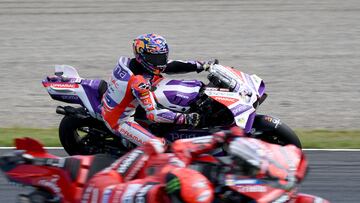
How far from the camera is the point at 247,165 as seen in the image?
510 centimetres

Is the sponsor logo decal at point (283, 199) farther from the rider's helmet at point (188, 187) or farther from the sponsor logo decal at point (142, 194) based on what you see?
the sponsor logo decal at point (142, 194)

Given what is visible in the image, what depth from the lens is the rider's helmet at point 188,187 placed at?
16.0 feet

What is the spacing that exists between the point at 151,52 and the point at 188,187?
3964 millimetres

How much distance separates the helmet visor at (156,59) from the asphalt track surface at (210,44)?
11.6 ft

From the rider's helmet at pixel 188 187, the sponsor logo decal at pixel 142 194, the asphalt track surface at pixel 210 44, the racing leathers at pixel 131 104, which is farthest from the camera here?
the asphalt track surface at pixel 210 44

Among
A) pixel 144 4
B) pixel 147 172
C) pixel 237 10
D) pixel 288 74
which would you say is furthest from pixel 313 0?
pixel 147 172

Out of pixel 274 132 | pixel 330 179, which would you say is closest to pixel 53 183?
pixel 274 132

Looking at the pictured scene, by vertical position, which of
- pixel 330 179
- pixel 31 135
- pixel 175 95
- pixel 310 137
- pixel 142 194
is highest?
pixel 142 194

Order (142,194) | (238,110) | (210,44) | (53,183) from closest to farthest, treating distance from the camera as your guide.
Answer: (142,194) → (53,183) → (238,110) → (210,44)

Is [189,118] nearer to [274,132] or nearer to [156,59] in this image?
[156,59]

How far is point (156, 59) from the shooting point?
28.7ft

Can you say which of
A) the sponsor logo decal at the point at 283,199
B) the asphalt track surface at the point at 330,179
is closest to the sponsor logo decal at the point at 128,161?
the sponsor logo decal at the point at 283,199

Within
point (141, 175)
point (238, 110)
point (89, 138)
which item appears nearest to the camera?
point (141, 175)

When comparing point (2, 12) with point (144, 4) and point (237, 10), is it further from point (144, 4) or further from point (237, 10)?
point (237, 10)
